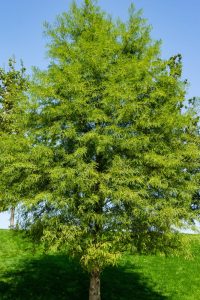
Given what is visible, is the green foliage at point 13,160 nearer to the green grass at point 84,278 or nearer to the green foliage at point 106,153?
the green foliage at point 106,153

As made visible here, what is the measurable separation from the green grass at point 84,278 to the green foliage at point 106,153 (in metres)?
3.94

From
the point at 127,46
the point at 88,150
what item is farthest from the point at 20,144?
the point at 127,46

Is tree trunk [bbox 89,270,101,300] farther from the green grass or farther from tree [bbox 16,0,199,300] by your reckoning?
the green grass

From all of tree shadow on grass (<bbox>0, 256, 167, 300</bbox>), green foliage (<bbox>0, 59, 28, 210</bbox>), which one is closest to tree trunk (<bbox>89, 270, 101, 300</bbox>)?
tree shadow on grass (<bbox>0, 256, 167, 300</bbox>)

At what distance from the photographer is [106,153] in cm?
1694

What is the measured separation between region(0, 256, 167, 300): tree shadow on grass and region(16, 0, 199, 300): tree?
366cm

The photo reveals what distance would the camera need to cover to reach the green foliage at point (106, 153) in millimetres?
16188

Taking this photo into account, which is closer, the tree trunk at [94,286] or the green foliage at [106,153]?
the green foliage at [106,153]

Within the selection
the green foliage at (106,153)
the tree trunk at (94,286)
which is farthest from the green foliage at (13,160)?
the tree trunk at (94,286)

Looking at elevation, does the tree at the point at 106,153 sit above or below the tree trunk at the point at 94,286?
above

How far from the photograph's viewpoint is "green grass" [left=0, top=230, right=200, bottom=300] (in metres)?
21.2

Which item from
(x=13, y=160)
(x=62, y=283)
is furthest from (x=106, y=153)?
(x=62, y=283)

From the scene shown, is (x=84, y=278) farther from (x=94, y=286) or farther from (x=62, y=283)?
(x=94, y=286)

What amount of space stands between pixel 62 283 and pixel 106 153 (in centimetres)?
953
